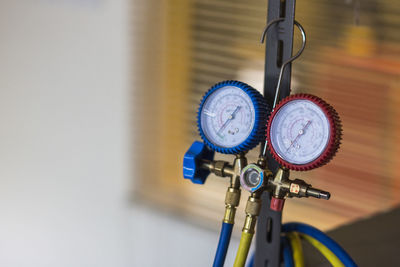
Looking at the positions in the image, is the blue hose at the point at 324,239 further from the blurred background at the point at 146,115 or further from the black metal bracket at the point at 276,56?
the blurred background at the point at 146,115

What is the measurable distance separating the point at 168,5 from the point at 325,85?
76 cm

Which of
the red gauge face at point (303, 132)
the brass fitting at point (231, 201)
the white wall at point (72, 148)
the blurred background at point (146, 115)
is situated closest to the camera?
the red gauge face at point (303, 132)

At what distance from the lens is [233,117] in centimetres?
75

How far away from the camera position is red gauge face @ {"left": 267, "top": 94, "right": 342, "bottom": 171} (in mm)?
662

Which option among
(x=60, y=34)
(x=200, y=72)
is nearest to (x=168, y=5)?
(x=200, y=72)

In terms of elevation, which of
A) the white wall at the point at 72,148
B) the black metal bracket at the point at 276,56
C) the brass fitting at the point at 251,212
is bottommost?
the white wall at the point at 72,148

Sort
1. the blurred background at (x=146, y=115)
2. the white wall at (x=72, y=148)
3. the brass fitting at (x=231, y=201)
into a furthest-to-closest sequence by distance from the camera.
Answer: the white wall at (x=72, y=148)
the blurred background at (x=146, y=115)
the brass fitting at (x=231, y=201)

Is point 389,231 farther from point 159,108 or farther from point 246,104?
point 159,108

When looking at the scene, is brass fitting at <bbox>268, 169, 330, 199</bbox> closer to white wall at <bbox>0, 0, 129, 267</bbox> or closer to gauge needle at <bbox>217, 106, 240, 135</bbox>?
gauge needle at <bbox>217, 106, 240, 135</bbox>

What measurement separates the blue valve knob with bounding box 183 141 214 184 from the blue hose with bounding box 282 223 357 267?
16 cm

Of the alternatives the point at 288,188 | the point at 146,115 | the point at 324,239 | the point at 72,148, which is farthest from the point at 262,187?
the point at 72,148

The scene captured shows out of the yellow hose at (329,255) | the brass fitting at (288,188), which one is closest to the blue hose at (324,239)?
the yellow hose at (329,255)

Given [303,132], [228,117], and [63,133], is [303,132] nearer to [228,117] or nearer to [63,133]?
[228,117]

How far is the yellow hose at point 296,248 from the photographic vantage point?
2.63 feet
